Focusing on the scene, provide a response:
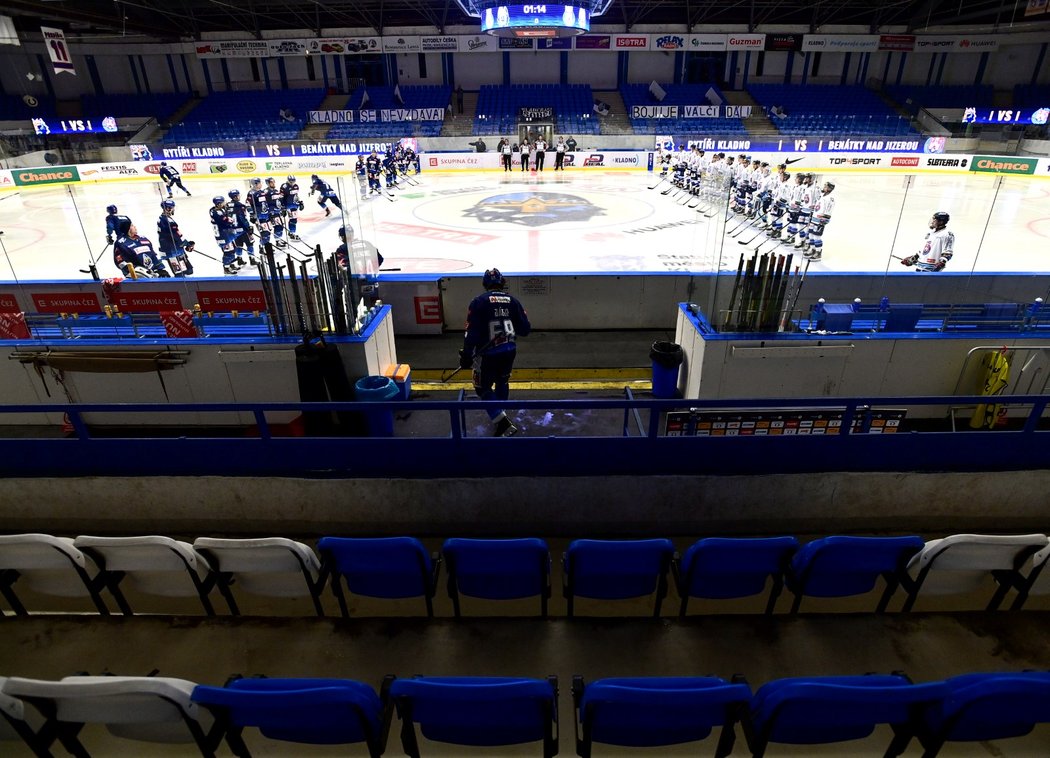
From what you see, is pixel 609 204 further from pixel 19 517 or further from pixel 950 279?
pixel 19 517

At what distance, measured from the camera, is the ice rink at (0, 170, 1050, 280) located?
12398 millimetres

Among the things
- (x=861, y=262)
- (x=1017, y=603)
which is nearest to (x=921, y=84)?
(x=861, y=262)

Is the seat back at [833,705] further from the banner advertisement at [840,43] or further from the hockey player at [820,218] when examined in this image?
the banner advertisement at [840,43]

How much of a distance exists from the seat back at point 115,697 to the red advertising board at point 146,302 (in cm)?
590

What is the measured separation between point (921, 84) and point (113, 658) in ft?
157

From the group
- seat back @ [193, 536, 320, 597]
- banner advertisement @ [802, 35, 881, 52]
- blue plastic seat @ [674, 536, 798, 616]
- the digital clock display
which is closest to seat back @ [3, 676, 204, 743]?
seat back @ [193, 536, 320, 597]

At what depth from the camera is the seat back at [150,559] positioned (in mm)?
3305

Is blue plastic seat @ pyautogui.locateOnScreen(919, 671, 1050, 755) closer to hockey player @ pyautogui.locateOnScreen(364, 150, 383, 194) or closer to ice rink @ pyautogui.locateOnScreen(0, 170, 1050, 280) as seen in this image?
ice rink @ pyautogui.locateOnScreen(0, 170, 1050, 280)

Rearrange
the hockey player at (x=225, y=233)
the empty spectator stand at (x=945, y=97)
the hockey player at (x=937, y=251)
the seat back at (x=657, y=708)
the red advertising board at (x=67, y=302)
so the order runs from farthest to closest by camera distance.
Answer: the empty spectator stand at (x=945, y=97), the hockey player at (x=225, y=233), the hockey player at (x=937, y=251), the red advertising board at (x=67, y=302), the seat back at (x=657, y=708)

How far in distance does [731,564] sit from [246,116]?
40814 mm

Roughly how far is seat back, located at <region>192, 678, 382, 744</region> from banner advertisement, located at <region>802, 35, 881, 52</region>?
138ft

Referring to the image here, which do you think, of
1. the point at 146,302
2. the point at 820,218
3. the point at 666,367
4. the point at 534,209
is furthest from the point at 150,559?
→ the point at 534,209

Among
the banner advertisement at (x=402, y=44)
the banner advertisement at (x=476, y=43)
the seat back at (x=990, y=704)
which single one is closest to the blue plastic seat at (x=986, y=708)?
the seat back at (x=990, y=704)

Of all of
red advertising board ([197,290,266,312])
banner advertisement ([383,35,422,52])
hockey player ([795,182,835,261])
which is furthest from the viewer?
banner advertisement ([383,35,422,52])
